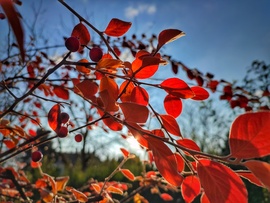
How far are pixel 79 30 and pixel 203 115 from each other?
413 inches

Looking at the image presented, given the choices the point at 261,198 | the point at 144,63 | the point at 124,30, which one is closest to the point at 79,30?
the point at 124,30

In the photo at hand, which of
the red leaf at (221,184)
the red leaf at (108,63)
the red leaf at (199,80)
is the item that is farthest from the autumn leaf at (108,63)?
the red leaf at (199,80)

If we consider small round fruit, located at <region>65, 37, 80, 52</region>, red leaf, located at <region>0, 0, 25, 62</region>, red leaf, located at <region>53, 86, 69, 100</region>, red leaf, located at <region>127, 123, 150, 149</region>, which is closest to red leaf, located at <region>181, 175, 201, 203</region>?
red leaf, located at <region>127, 123, 150, 149</region>

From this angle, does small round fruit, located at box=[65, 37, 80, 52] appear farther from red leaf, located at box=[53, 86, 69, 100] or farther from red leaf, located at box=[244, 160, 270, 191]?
red leaf, located at box=[53, 86, 69, 100]

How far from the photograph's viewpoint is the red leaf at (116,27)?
0.60 meters

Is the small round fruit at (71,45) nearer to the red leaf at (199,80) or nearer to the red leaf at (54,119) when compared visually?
the red leaf at (54,119)

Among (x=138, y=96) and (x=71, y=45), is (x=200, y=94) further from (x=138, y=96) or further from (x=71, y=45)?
(x=71, y=45)

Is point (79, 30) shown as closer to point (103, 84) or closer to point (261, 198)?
point (103, 84)

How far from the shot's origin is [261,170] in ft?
1.08

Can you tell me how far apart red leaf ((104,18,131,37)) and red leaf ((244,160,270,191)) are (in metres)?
0.38

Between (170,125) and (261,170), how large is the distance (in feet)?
0.71

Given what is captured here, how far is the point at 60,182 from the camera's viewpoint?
1.01 metres

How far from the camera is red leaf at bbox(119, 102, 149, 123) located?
0.43 m

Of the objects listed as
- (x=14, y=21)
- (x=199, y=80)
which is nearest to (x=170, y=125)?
(x=14, y=21)
